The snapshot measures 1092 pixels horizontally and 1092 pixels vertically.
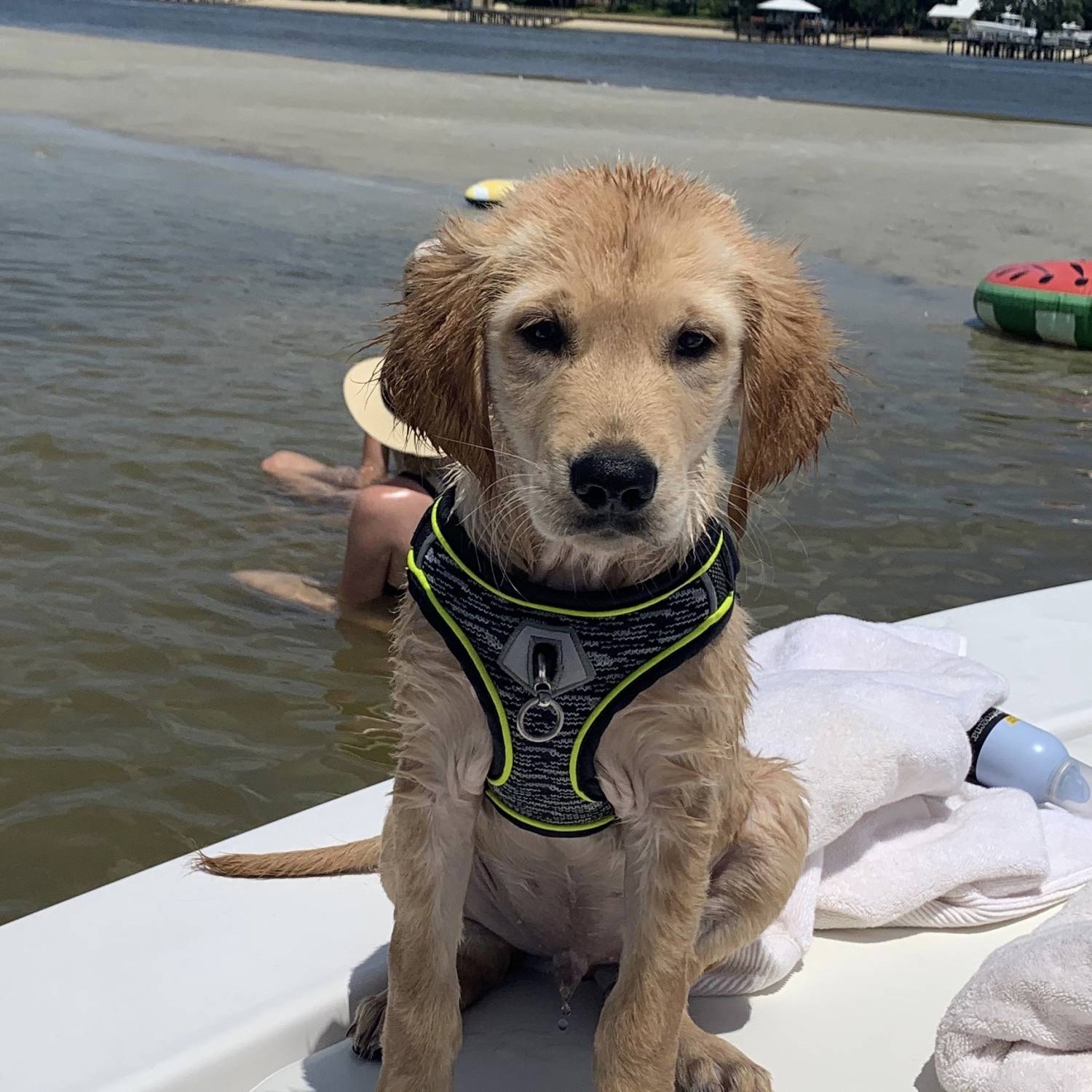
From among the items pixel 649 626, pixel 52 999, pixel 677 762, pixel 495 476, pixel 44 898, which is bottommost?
pixel 44 898

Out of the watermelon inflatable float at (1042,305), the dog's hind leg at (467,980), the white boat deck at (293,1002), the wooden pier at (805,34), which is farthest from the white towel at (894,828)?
the wooden pier at (805,34)

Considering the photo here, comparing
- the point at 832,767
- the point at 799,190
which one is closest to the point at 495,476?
the point at 832,767

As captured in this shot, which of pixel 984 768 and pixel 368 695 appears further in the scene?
pixel 368 695

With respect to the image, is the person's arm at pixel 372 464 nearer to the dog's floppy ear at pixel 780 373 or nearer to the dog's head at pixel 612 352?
the dog's head at pixel 612 352

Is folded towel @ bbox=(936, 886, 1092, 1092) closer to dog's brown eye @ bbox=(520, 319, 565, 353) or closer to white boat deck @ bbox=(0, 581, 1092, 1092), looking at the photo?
white boat deck @ bbox=(0, 581, 1092, 1092)

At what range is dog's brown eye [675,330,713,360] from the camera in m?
2.14

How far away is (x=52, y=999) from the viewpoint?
2438 millimetres

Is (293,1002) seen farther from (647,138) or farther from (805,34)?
(805,34)

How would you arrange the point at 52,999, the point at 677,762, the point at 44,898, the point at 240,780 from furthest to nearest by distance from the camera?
the point at 240,780 < the point at 44,898 < the point at 52,999 < the point at 677,762

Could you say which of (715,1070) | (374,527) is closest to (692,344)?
Result: (715,1070)

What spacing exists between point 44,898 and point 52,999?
1.88 m

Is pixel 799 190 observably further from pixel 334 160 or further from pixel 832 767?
pixel 832 767

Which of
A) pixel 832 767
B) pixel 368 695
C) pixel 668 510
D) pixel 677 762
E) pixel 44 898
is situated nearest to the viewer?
pixel 668 510

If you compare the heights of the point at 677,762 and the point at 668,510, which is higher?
the point at 668,510
